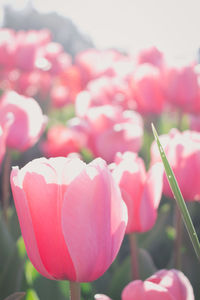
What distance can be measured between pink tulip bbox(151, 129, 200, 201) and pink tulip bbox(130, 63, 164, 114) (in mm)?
422

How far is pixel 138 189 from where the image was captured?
0.48m

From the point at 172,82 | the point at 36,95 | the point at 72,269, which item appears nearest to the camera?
the point at 72,269

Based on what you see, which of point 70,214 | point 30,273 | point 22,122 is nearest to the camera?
point 70,214

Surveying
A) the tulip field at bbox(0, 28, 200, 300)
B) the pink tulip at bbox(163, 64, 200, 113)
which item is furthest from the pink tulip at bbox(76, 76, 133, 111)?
the pink tulip at bbox(163, 64, 200, 113)

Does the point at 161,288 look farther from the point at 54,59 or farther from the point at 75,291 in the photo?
the point at 54,59

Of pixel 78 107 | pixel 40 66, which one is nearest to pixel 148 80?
pixel 78 107

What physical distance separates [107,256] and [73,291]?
46 mm

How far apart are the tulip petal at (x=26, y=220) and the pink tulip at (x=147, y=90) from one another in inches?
25.9

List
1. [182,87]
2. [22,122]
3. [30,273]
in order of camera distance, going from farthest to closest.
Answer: [182,87] < [22,122] < [30,273]

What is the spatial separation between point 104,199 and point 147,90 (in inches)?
26.4

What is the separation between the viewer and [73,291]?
0.38 meters

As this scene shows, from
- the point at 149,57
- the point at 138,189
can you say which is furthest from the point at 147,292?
the point at 149,57

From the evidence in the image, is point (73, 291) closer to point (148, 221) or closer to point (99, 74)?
point (148, 221)

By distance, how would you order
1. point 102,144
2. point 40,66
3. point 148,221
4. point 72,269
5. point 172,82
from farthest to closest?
point 40,66 → point 172,82 → point 102,144 → point 148,221 → point 72,269
